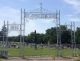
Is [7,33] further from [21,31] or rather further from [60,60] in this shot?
[60,60]

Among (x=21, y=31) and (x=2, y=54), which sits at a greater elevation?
(x=21, y=31)

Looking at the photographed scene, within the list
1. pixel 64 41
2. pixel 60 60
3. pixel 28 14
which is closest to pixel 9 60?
pixel 60 60

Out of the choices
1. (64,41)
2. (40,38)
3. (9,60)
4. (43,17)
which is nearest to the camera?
(9,60)

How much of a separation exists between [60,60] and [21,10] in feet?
19.5

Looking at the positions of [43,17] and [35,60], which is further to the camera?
[43,17]

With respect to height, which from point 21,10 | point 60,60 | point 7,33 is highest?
point 21,10

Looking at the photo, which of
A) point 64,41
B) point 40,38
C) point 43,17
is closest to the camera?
point 43,17

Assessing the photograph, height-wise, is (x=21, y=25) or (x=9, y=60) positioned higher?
(x=21, y=25)

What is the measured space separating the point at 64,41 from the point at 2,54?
60.2 meters

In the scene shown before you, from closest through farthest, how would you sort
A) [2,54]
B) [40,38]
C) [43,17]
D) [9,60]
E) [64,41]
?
[9,60] < [2,54] < [43,17] < [64,41] < [40,38]

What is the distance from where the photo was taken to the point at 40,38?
100062 mm

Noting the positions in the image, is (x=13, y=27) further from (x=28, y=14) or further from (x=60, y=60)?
(x=60, y=60)

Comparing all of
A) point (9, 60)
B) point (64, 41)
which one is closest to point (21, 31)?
point (9, 60)

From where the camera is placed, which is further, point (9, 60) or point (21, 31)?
point (21, 31)
